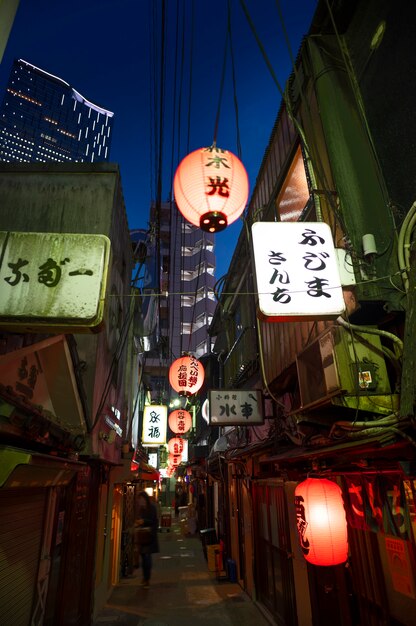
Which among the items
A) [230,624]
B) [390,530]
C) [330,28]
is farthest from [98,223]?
[230,624]

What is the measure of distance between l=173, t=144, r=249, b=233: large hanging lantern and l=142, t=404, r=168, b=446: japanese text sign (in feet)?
59.9

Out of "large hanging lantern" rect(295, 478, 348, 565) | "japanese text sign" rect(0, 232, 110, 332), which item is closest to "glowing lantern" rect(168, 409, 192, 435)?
"large hanging lantern" rect(295, 478, 348, 565)

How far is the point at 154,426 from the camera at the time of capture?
22.3 metres

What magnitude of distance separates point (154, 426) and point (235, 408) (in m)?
11.9

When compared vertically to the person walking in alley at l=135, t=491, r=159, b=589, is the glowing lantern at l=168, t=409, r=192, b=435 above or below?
above

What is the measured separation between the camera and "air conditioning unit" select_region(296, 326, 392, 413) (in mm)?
5859

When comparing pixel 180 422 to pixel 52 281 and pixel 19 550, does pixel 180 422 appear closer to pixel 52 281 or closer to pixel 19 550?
pixel 19 550

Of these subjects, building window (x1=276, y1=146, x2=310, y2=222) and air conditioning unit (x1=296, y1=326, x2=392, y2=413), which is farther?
building window (x1=276, y1=146, x2=310, y2=222)

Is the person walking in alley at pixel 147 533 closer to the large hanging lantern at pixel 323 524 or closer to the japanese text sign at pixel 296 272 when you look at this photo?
the large hanging lantern at pixel 323 524

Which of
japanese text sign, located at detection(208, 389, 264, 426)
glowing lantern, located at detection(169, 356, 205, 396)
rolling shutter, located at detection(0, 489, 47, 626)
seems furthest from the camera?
glowing lantern, located at detection(169, 356, 205, 396)

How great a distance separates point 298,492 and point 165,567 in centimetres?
1523

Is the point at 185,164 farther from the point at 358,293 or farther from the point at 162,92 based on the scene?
the point at 162,92

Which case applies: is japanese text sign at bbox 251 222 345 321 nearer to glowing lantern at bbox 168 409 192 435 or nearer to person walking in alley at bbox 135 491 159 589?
person walking in alley at bbox 135 491 159 589

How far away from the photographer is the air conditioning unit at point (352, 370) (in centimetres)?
586
